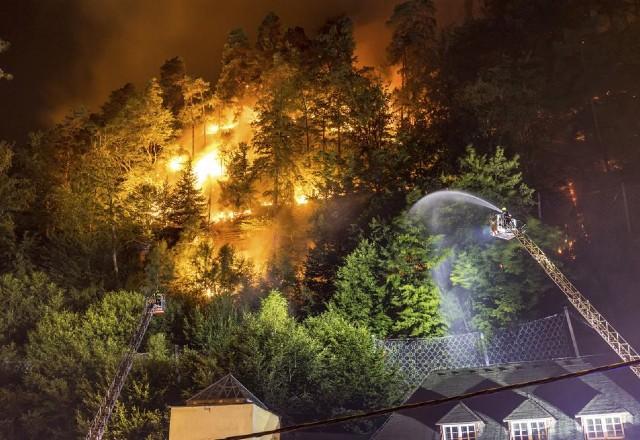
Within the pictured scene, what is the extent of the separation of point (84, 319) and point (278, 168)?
20167 mm

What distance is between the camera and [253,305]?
1646 inches

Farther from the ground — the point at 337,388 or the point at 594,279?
the point at 594,279

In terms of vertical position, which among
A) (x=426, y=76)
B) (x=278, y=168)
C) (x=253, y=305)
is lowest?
(x=253, y=305)

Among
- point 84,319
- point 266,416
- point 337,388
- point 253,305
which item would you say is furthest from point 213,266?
point 266,416

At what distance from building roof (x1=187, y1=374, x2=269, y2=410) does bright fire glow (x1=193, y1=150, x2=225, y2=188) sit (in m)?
37.2

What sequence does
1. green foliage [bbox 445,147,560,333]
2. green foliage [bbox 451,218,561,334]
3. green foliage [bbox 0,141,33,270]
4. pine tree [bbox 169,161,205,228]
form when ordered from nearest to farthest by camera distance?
green foliage [bbox 451,218,561,334], green foliage [bbox 445,147,560,333], green foliage [bbox 0,141,33,270], pine tree [bbox 169,161,205,228]

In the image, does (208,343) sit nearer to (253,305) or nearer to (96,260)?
(253,305)

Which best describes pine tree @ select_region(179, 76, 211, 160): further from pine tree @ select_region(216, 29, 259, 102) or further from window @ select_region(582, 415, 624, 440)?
window @ select_region(582, 415, 624, 440)

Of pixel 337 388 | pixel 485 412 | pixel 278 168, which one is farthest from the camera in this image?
pixel 278 168

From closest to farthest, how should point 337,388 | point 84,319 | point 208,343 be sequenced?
point 337,388
point 208,343
point 84,319

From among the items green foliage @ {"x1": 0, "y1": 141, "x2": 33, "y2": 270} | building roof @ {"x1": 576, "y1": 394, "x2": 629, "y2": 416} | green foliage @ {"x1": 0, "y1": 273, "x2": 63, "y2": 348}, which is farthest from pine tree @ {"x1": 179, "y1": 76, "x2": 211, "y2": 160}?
building roof @ {"x1": 576, "y1": 394, "x2": 629, "y2": 416}

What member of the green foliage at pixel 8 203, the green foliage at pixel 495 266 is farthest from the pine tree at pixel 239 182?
the green foliage at pixel 495 266

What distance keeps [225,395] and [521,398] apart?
11721mm

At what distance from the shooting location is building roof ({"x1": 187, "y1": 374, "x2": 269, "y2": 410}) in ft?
85.4
